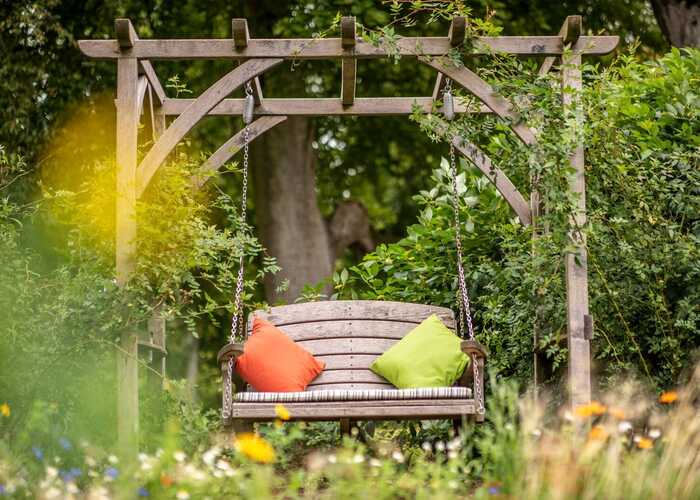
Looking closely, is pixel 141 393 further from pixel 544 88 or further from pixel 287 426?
pixel 544 88

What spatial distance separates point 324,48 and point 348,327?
5.86 ft

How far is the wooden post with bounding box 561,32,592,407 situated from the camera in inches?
212

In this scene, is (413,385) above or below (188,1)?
below

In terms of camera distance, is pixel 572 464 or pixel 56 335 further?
pixel 56 335

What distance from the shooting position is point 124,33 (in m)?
5.67

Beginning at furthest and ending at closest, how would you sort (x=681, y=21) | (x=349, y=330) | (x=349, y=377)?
(x=681, y=21), (x=349, y=330), (x=349, y=377)

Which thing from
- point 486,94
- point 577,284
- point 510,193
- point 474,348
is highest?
point 486,94

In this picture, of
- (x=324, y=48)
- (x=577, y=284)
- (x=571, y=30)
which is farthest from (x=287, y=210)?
(x=577, y=284)

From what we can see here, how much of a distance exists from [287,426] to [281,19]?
17.9ft

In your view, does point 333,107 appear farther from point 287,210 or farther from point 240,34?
point 287,210

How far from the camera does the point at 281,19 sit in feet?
36.8

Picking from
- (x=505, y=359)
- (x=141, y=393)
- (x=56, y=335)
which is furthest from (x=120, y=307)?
(x=505, y=359)

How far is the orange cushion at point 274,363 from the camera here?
20.2 ft

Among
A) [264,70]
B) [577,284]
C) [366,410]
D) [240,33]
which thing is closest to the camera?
[366,410]
